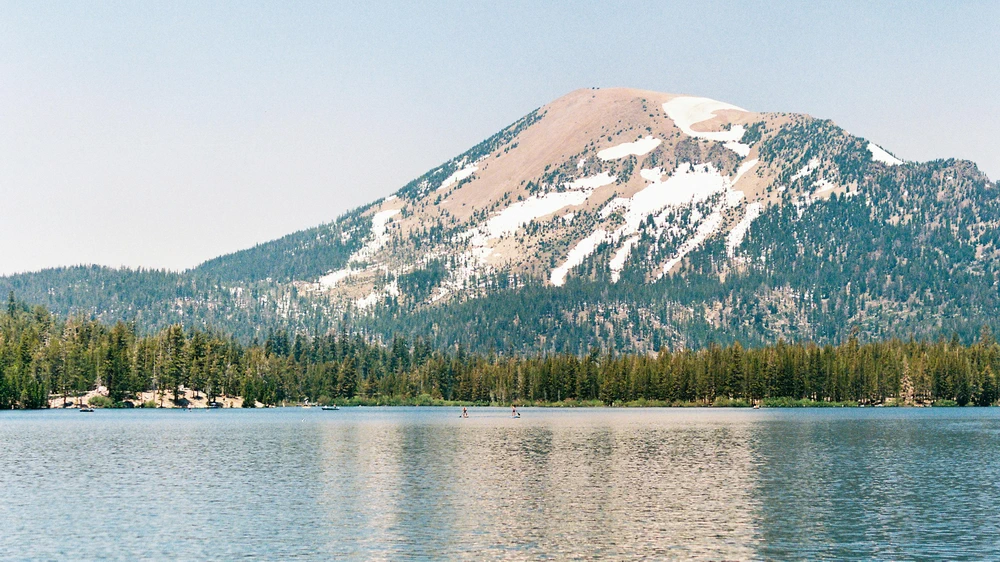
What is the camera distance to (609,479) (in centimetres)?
8244

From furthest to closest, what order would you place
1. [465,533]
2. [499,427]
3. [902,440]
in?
1. [499,427]
2. [902,440]
3. [465,533]

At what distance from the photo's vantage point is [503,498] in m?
71.1

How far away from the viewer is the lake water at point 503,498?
174 ft

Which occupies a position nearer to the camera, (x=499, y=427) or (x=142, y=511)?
(x=142, y=511)

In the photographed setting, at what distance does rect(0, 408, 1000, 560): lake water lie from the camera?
53031 millimetres

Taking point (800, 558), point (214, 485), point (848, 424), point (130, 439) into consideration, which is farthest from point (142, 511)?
point (848, 424)

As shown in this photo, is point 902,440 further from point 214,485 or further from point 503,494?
point 214,485

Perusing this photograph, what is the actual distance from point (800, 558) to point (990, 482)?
121 ft

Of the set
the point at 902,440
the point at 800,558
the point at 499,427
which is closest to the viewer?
the point at 800,558

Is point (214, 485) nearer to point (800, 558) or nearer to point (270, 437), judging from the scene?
point (800, 558)

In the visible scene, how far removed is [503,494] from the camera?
73188 mm

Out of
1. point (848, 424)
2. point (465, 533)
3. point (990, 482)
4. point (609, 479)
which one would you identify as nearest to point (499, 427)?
point (848, 424)

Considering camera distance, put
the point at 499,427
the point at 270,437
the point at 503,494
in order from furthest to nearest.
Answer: the point at 499,427 < the point at 270,437 < the point at 503,494

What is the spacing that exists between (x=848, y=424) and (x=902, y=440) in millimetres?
41310
